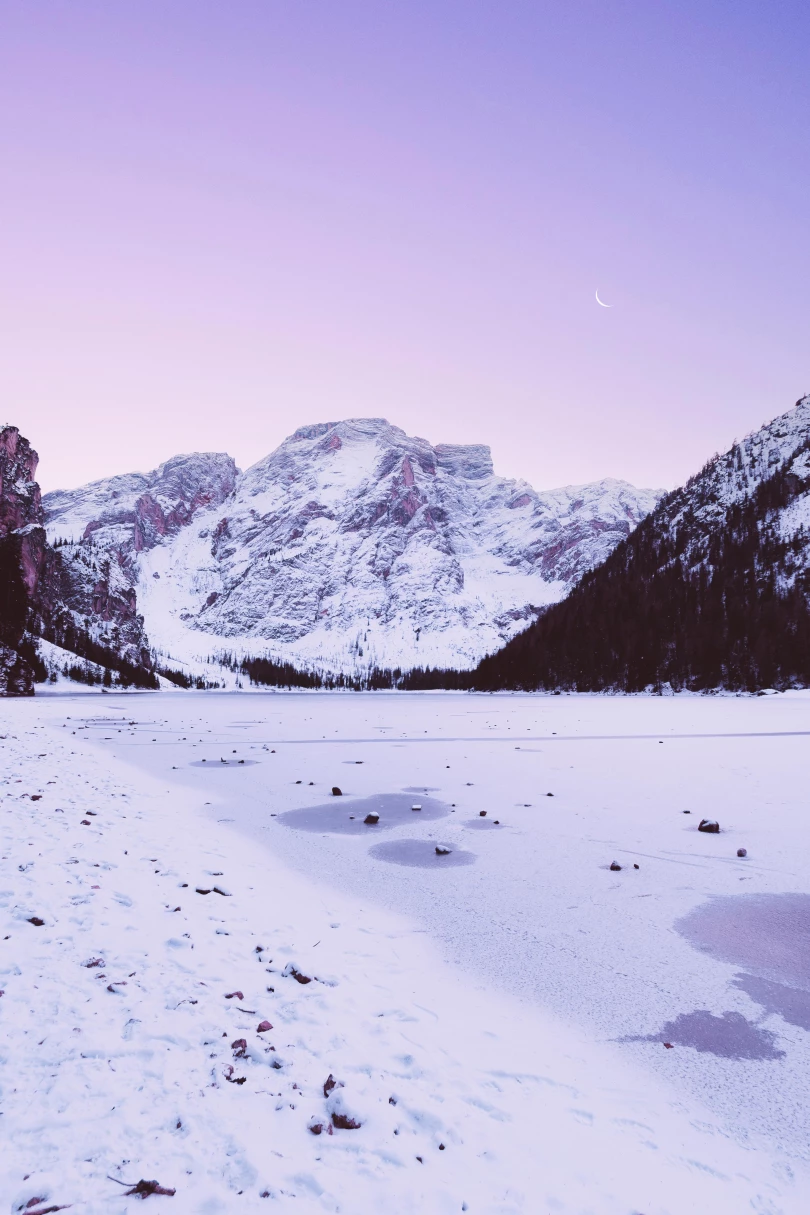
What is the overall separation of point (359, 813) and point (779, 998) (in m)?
9.12

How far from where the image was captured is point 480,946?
6.66 meters

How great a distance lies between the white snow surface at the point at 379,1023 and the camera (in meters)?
3.25

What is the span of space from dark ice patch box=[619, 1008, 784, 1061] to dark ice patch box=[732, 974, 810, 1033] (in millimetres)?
362

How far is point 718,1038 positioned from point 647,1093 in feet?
3.71

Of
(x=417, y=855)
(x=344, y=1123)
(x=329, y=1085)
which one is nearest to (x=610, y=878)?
(x=417, y=855)

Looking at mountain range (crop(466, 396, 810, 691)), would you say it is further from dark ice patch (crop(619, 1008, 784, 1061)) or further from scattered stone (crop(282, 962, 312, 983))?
scattered stone (crop(282, 962, 312, 983))

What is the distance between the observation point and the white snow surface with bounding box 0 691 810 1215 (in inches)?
128

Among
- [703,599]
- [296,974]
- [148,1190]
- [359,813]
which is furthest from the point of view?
[703,599]

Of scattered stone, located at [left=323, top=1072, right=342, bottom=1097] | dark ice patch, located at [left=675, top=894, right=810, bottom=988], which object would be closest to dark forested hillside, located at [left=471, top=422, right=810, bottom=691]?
dark ice patch, located at [left=675, top=894, right=810, bottom=988]

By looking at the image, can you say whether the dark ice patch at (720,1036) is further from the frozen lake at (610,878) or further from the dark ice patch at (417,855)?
the dark ice patch at (417,855)

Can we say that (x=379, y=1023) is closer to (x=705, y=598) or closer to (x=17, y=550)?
(x=705, y=598)

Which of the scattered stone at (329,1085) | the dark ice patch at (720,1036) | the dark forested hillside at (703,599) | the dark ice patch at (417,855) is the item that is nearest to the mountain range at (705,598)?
the dark forested hillside at (703,599)

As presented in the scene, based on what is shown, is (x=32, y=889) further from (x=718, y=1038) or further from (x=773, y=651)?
(x=773, y=651)

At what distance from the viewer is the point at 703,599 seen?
4343 inches
